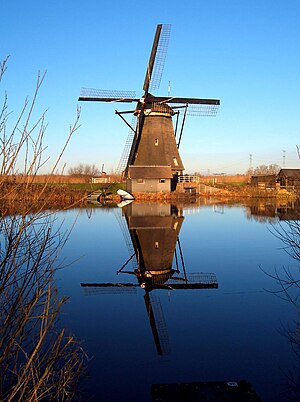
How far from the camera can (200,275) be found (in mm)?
8734

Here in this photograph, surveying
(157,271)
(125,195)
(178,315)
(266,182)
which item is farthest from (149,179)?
(178,315)

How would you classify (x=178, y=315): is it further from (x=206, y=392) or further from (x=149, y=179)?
(x=149, y=179)

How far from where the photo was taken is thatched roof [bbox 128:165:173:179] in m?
28.0

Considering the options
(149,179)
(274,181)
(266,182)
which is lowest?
(266,182)

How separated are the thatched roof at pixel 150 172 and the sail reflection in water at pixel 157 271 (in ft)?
42.1

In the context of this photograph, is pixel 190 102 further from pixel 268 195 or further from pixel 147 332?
pixel 147 332

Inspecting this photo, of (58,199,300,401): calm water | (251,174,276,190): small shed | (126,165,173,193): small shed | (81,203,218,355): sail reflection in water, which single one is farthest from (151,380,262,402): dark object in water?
(251,174,276,190): small shed

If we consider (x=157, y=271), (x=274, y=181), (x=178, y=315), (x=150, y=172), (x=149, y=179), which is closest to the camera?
(x=178, y=315)

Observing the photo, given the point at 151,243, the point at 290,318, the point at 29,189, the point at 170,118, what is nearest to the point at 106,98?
the point at 170,118

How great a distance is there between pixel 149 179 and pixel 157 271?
1959 cm

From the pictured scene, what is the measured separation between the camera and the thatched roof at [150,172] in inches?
1102

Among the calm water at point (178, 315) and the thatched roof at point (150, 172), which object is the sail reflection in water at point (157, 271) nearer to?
the calm water at point (178, 315)

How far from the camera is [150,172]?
28.2m

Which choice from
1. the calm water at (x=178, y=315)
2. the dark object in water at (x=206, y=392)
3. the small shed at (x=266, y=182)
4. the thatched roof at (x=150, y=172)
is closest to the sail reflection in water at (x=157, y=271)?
the calm water at (x=178, y=315)
